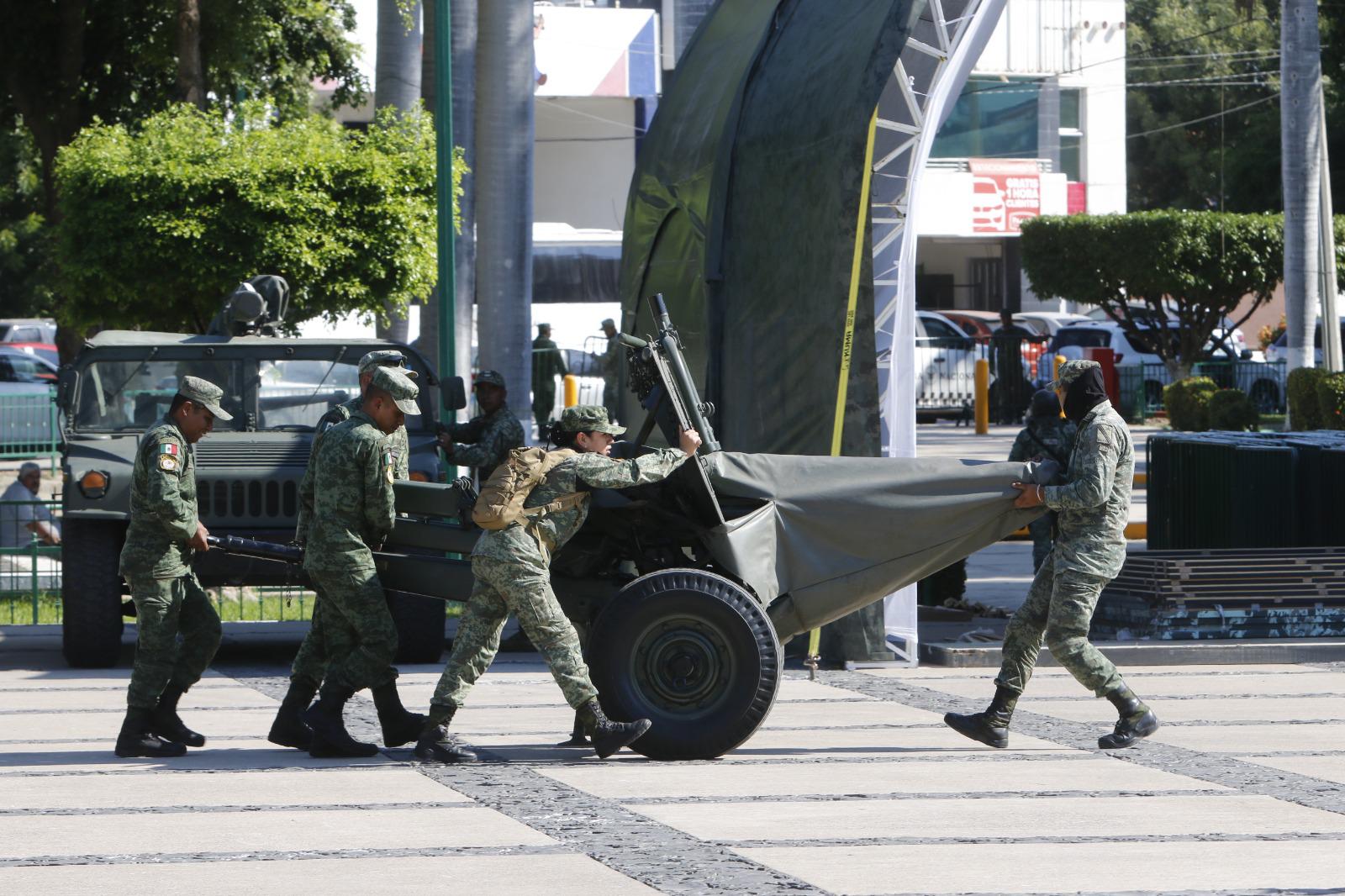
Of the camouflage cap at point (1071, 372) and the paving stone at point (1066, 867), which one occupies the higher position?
the camouflage cap at point (1071, 372)

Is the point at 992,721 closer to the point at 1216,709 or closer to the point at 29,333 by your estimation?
the point at 1216,709

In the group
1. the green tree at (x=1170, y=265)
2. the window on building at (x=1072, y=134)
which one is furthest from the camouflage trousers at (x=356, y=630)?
the window on building at (x=1072, y=134)

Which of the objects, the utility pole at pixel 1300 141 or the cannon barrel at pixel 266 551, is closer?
the cannon barrel at pixel 266 551

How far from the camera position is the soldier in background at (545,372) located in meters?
32.1

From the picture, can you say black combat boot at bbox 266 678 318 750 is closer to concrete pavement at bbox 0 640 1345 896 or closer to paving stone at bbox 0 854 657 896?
concrete pavement at bbox 0 640 1345 896

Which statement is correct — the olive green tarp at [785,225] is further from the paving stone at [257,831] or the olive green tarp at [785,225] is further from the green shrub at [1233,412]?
the green shrub at [1233,412]

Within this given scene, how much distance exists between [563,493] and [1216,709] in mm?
3942

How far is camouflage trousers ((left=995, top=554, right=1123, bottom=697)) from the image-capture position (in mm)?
8672

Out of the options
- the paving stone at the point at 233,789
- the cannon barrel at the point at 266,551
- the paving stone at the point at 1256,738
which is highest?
the cannon barrel at the point at 266,551

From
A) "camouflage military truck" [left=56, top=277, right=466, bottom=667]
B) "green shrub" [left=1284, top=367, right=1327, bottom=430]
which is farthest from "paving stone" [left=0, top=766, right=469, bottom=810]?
"green shrub" [left=1284, top=367, right=1327, bottom=430]

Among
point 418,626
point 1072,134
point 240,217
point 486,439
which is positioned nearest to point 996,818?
point 418,626

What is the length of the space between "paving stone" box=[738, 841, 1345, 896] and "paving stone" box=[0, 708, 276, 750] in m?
3.83

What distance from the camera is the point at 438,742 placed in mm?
8516

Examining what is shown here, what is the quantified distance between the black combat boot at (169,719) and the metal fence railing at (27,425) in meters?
20.0
